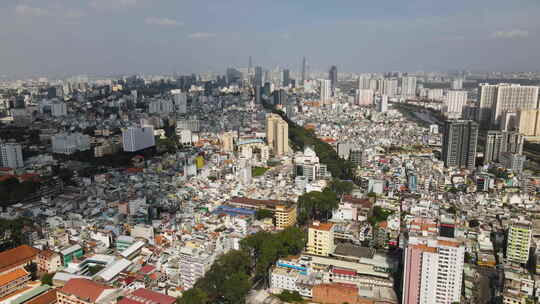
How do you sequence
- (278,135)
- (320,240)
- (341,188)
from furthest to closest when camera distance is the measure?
(278,135)
(341,188)
(320,240)

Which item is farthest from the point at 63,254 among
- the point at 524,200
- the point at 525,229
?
the point at 524,200

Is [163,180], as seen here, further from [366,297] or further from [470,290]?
[470,290]

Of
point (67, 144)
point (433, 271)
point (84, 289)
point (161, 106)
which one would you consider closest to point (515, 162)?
point (433, 271)

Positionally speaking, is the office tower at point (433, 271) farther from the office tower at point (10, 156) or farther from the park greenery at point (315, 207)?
the office tower at point (10, 156)

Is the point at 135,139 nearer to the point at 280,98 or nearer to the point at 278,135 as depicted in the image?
the point at 278,135

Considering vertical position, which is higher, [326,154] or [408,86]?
[408,86]
